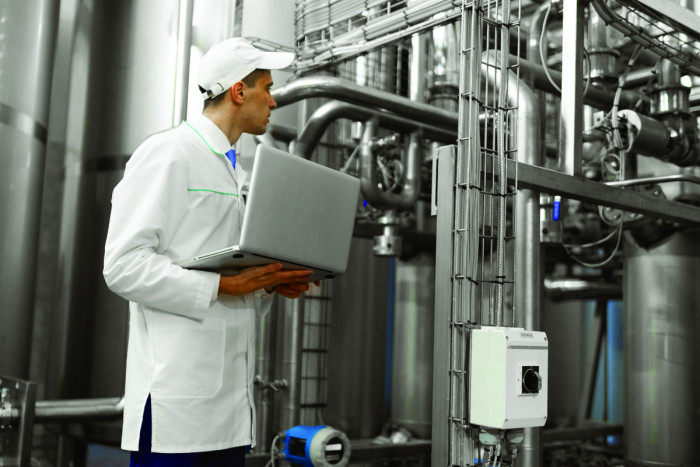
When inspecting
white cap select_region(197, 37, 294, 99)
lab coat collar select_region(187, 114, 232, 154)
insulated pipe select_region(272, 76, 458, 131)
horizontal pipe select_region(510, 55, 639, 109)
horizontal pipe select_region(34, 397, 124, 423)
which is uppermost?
horizontal pipe select_region(510, 55, 639, 109)

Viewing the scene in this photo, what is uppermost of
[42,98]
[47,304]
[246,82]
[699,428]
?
[42,98]

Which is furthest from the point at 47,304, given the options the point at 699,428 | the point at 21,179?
the point at 699,428

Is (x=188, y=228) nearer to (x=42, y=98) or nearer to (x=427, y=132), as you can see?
(x=42, y=98)

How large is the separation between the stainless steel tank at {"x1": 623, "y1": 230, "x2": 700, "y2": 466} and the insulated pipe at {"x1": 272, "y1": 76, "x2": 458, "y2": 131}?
3.16 feet

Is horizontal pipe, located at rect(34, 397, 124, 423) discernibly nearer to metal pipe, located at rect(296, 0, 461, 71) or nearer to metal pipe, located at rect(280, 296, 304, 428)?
metal pipe, located at rect(280, 296, 304, 428)

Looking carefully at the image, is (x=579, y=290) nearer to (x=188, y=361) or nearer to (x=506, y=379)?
(x=506, y=379)

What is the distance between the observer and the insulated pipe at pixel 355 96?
2.32m

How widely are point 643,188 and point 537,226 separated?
1059mm

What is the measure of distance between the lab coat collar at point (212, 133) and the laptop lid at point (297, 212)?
185 millimetres

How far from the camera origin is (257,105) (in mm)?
1418

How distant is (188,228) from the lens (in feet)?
4.22

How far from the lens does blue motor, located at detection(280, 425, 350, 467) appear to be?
2227 mm

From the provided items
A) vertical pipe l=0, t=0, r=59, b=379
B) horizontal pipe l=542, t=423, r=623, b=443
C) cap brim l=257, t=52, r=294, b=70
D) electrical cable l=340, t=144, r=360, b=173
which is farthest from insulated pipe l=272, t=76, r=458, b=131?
horizontal pipe l=542, t=423, r=623, b=443

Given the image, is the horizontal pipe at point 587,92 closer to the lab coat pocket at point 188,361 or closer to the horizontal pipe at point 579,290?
the horizontal pipe at point 579,290
